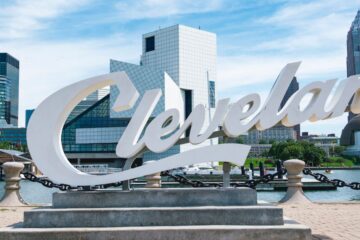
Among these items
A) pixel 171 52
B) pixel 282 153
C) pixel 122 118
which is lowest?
pixel 282 153

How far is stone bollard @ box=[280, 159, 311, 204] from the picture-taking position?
555 inches

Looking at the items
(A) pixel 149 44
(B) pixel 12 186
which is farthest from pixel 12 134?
(B) pixel 12 186

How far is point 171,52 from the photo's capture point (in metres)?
102

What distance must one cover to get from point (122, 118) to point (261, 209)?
2924 inches

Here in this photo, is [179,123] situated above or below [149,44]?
below

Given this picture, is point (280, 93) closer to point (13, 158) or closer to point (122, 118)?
point (13, 158)

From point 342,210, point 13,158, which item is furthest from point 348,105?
point 13,158

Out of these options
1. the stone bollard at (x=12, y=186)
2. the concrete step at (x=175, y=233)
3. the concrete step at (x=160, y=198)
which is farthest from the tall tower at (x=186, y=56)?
the concrete step at (x=175, y=233)

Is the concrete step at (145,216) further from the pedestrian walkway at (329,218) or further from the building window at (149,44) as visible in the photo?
the building window at (149,44)

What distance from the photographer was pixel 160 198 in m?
8.66

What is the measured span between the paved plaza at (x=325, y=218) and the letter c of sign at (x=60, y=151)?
2174 mm

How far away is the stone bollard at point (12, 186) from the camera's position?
14.3 m

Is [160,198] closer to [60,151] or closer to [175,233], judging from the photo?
[175,233]

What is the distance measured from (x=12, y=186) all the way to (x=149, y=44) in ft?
316
